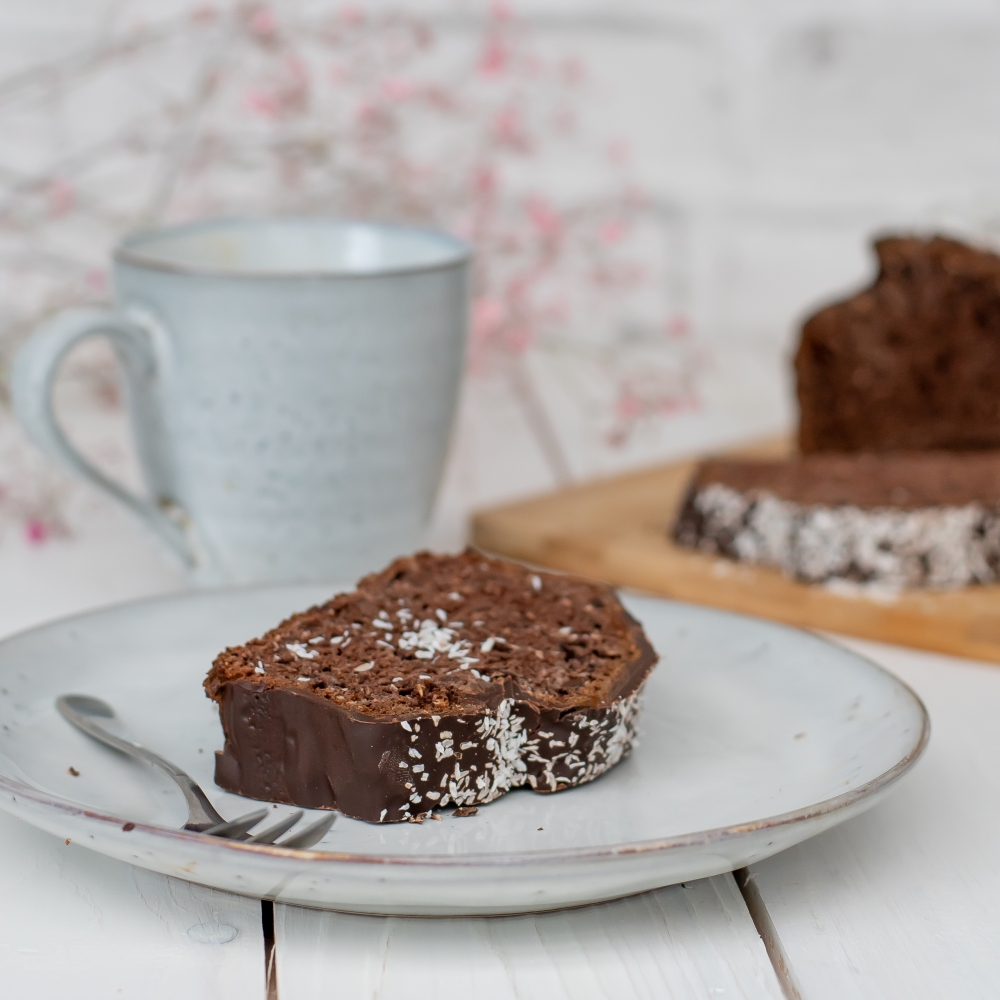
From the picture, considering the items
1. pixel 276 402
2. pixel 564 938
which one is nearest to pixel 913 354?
Result: pixel 276 402

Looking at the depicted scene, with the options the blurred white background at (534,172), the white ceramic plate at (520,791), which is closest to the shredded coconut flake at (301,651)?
the white ceramic plate at (520,791)

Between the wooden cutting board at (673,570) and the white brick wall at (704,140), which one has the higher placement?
the white brick wall at (704,140)

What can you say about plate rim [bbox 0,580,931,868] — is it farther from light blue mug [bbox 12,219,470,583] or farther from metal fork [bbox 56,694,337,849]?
light blue mug [bbox 12,219,470,583]

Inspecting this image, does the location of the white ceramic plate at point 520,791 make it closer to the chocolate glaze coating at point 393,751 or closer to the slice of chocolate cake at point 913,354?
the chocolate glaze coating at point 393,751

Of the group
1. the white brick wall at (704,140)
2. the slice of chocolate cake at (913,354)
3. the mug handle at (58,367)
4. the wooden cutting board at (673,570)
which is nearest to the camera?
the mug handle at (58,367)

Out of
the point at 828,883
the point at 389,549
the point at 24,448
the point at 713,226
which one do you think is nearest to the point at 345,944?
the point at 828,883

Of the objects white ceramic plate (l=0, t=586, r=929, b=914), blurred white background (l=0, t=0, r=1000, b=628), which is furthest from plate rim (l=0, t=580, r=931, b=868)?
blurred white background (l=0, t=0, r=1000, b=628)

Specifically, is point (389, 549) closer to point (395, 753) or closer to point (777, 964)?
point (395, 753)
